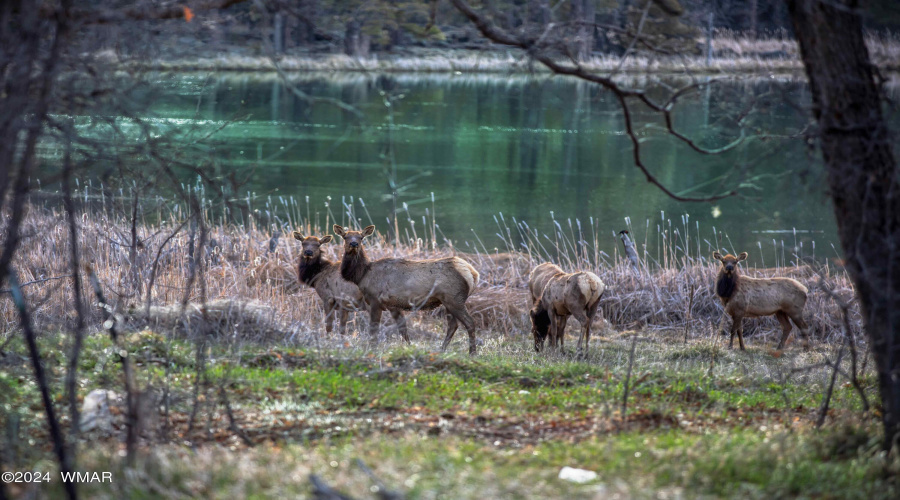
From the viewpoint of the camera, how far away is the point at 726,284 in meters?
12.6

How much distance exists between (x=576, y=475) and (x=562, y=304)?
22.6 ft

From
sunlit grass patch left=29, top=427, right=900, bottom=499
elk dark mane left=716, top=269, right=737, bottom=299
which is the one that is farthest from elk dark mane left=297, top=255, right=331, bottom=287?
sunlit grass patch left=29, top=427, right=900, bottom=499

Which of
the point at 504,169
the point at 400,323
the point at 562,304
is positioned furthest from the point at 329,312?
the point at 504,169

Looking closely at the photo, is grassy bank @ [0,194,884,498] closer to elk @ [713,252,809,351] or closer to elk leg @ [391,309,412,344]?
elk leg @ [391,309,412,344]

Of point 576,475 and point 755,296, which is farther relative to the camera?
point 755,296

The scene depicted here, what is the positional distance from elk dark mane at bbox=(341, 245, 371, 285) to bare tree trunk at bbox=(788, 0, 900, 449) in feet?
25.6

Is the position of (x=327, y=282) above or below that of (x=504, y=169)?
above

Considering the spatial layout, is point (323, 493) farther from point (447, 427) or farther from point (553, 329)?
point (553, 329)

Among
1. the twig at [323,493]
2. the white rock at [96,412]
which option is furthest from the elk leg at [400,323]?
the twig at [323,493]

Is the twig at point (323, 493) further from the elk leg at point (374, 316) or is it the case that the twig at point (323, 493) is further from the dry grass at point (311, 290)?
the elk leg at point (374, 316)

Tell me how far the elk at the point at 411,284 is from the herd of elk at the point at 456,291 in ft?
0.04

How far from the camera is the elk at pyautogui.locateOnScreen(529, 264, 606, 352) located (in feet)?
37.5

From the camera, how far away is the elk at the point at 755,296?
12.6 metres

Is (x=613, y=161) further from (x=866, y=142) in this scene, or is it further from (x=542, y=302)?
(x=866, y=142)
